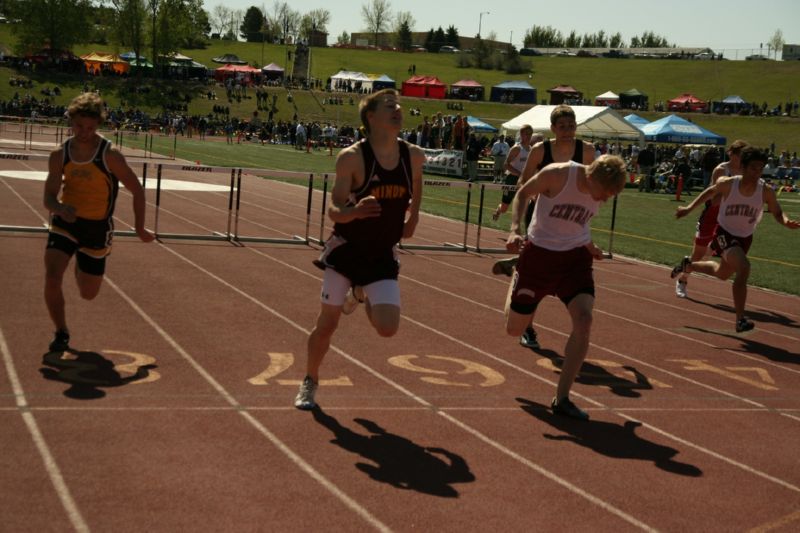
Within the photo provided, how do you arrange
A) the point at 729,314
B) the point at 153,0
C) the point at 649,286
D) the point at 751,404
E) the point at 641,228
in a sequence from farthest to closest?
the point at 153,0, the point at 641,228, the point at 649,286, the point at 729,314, the point at 751,404

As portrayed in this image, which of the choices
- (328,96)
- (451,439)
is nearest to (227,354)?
(451,439)

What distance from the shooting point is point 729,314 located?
12109mm

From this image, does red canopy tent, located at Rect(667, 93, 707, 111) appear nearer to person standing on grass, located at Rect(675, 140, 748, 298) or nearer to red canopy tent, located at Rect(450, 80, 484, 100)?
red canopy tent, located at Rect(450, 80, 484, 100)

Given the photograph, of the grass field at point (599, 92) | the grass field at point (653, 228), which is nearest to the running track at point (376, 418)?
the grass field at point (653, 228)

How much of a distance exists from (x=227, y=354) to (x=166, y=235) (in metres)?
7.08

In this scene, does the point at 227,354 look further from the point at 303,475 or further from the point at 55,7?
the point at 55,7

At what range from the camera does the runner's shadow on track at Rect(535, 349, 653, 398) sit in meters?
7.95

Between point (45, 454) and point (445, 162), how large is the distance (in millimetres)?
32874

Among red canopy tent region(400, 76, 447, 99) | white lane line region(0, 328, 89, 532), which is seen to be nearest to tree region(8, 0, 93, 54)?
red canopy tent region(400, 76, 447, 99)

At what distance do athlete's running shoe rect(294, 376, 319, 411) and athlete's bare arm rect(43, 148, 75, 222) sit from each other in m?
2.12

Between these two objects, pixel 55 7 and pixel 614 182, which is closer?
pixel 614 182

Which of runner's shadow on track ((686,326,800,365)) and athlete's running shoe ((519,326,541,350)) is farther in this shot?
runner's shadow on track ((686,326,800,365))

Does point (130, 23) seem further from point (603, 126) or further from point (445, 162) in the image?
point (603, 126)

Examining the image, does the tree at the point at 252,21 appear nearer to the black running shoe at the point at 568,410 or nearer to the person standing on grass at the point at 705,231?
the person standing on grass at the point at 705,231
